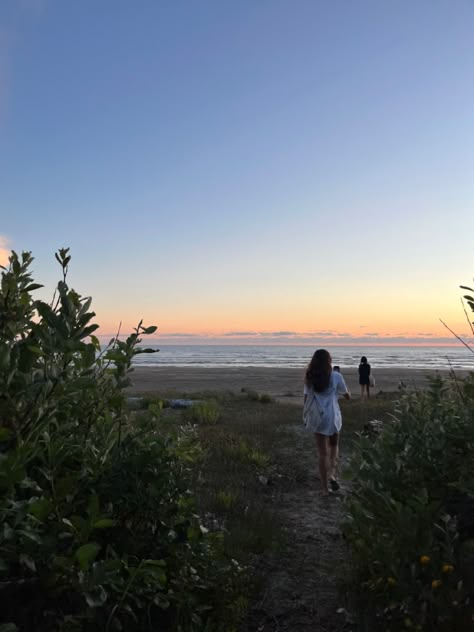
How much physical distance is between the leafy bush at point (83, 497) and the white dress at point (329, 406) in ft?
13.7

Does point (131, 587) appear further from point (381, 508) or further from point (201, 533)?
point (381, 508)

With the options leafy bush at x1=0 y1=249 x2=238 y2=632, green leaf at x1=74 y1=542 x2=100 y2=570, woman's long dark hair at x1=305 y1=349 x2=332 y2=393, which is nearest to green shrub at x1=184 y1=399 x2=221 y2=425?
woman's long dark hair at x1=305 y1=349 x2=332 y2=393

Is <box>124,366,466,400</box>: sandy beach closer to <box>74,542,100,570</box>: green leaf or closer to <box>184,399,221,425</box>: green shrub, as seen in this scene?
<box>184,399,221,425</box>: green shrub

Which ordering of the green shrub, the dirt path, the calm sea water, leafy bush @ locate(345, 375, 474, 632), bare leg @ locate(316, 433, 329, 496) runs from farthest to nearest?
1. the calm sea water
2. the green shrub
3. bare leg @ locate(316, 433, 329, 496)
4. the dirt path
5. leafy bush @ locate(345, 375, 474, 632)

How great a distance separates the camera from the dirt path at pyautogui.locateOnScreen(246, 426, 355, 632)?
3.41m

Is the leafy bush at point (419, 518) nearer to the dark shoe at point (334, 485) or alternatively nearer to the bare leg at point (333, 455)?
the dark shoe at point (334, 485)

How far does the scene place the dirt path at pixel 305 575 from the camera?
3.41 meters

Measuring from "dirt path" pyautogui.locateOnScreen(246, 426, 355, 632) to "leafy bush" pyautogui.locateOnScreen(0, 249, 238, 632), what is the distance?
1.52 ft

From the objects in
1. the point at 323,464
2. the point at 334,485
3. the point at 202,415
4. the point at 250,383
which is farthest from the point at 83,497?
the point at 250,383

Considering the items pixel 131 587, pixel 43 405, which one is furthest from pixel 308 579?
pixel 43 405

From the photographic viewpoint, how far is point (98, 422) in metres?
2.75

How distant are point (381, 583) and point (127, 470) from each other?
6.21 feet

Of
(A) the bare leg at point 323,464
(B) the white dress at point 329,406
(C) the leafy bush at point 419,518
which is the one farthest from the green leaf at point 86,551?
(B) the white dress at point 329,406

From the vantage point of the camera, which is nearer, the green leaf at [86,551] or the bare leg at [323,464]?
the green leaf at [86,551]
